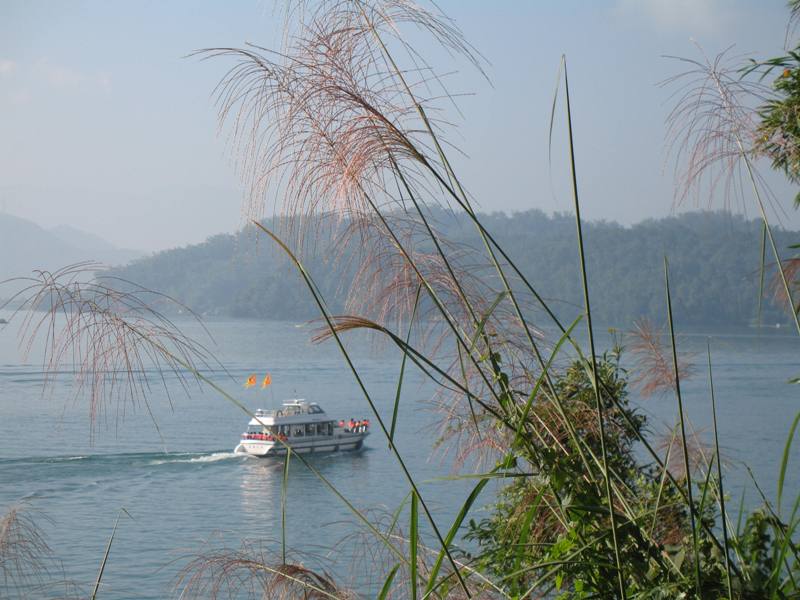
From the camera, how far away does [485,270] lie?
1731mm

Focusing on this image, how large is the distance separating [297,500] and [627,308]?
11.0 meters

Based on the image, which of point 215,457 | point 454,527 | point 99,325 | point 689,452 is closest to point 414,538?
point 454,527

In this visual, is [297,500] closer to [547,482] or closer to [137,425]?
[137,425]

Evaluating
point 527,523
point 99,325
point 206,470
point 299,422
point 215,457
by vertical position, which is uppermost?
point 99,325

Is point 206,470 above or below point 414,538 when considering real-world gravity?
below

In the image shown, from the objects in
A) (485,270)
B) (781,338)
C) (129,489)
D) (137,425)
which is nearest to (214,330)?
(137,425)

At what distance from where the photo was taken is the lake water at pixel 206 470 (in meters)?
17.2

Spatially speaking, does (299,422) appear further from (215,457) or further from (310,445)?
(215,457)

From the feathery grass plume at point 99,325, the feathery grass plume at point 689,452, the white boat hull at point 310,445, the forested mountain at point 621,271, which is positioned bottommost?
the white boat hull at point 310,445

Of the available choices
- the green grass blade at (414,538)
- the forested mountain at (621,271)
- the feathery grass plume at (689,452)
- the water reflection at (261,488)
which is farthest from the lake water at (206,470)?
the green grass blade at (414,538)

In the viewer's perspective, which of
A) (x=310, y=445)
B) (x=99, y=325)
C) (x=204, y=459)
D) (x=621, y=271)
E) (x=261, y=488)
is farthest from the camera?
(x=621, y=271)

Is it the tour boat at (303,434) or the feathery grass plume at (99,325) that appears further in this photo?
the tour boat at (303,434)

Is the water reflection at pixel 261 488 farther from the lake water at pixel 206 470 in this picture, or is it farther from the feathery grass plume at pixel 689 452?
the feathery grass plume at pixel 689 452

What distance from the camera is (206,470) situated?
24078mm
